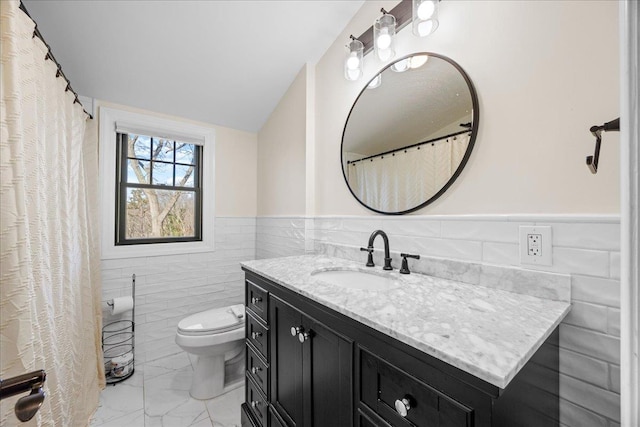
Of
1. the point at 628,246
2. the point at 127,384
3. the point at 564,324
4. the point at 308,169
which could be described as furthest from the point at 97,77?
the point at 564,324

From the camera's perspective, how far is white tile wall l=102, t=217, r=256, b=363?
2.15m

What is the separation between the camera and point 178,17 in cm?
158

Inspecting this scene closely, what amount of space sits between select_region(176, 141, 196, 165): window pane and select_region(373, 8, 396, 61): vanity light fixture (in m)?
1.96

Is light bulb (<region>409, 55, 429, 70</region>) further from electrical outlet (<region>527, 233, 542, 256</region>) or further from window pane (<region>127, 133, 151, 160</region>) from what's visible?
window pane (<region>127, 133, 151, 160</region>)

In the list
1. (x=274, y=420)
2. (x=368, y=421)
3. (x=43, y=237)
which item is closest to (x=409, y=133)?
(x=368, y=421)

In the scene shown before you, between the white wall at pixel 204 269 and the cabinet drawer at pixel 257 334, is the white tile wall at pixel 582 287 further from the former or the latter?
the white wall at pixel 204 269

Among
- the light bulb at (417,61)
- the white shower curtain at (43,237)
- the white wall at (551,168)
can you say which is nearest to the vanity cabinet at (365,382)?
the white wall at (551,168)

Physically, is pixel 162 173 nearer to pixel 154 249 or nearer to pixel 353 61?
pixel 154 249

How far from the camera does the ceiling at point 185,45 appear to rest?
4.96ft

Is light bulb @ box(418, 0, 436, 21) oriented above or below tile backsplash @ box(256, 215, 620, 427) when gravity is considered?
above

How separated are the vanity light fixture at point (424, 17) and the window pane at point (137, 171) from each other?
2.36 metres

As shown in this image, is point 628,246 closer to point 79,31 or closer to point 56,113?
point 56,113

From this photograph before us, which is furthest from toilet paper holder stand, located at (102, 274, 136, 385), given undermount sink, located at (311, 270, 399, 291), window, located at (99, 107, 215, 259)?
undermount sink, located at (311, 270, 399, 291)

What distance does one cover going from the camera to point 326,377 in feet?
2.95
